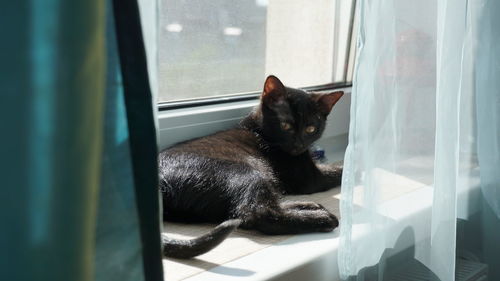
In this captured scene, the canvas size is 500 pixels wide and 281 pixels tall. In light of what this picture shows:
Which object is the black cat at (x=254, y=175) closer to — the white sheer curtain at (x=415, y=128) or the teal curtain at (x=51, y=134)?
the white sheer curtain at (x=415, y=128)

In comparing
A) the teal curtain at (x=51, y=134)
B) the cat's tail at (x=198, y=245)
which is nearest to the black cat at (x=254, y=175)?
the cat's tail at (x=198, y=245)

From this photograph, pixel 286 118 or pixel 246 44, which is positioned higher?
pixel 246 44

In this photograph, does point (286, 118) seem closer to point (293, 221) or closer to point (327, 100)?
point (327, 100)

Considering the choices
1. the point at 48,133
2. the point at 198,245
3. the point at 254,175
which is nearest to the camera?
the point at 48,133

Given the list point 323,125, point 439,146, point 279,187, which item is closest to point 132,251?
point 439,146

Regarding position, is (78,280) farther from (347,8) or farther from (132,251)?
(347,8)

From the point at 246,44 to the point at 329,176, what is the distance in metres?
0.40

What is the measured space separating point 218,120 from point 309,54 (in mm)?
449

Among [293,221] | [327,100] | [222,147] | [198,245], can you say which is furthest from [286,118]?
[198,245]

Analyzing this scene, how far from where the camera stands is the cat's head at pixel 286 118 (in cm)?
144

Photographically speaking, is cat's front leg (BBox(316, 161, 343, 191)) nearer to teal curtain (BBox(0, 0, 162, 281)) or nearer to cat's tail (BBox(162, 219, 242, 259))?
cat's tail (BBox(162, 219, 242, 259))

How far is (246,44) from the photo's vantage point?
1.48 m

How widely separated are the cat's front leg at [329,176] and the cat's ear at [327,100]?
155 millimetres

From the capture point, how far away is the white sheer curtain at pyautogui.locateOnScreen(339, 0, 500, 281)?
3.07ft
